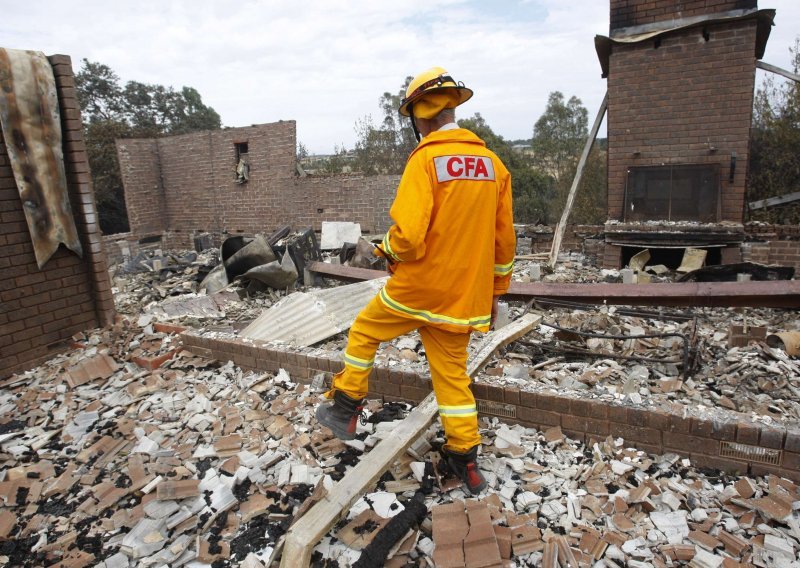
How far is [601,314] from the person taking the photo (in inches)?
172

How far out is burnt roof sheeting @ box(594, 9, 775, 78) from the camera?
602cm

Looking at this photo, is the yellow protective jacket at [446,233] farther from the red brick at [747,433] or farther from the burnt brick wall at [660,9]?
the burnt brick wall at [660,9]

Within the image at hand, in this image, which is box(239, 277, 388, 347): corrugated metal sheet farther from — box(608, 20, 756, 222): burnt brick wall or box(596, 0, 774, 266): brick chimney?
box(608, 20, 756, 222): burnt brick wall

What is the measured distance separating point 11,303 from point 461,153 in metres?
3.98

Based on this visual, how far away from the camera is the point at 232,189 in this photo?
460 inches

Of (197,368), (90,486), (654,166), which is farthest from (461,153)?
(654,166)

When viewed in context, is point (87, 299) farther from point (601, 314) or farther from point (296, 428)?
point (601, 314)

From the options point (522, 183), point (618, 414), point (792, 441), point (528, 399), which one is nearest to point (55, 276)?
point (528, 399)

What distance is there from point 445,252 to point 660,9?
664 centimetres

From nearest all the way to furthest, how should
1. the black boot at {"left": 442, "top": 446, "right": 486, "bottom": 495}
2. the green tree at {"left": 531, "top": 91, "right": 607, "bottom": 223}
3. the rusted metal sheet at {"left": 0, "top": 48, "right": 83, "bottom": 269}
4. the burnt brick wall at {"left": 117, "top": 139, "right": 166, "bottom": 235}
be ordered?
1. the black boot at {"left": 442, "top": 446, "right": 486, "bottom": 495}
2. the rusted metal sheet at {"left": 0, "top": 48, "right": 83, "bottom": 269}
3. the burnt brick wall at {"left": 117, "top": 139, "right": 166, "bottom": 235}
4. the green tree at {"left": 531, "top": 91, "right": 607, "bottom": 223}

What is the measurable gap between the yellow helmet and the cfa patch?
304 millimetres

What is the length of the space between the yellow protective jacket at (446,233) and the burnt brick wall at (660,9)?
238 inches

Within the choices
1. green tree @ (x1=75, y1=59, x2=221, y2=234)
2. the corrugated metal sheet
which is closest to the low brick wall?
the corrugated metal sheet

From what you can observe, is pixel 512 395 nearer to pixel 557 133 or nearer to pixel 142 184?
pixel 142 184
